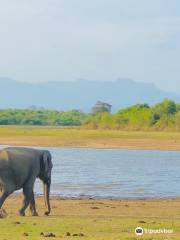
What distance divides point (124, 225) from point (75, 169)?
21594 mm

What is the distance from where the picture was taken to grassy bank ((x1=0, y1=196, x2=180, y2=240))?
53.7 ft

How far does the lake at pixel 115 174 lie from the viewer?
2972 cm

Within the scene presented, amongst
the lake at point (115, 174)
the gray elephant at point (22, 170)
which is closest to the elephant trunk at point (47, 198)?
the gray elephant at point (22, 170)

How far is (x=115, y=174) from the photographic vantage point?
3731cm

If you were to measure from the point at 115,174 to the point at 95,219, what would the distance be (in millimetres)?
17982

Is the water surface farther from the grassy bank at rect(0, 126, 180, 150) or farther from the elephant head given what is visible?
the elephant head

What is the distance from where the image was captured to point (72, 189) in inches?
1198

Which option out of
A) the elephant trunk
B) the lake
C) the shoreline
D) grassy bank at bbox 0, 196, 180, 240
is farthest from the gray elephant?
the shoreline

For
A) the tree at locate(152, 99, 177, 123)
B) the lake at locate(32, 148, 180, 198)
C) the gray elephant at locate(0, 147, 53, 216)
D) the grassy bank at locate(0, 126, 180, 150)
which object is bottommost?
the lake at locate(32, 148, 180, 198)

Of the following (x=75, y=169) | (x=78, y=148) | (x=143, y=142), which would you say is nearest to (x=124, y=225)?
(x=75, y=169)

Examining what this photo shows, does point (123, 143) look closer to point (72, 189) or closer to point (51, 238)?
point (72, 189)

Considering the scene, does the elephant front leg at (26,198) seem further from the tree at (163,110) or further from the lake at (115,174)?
the tree at (163,110)

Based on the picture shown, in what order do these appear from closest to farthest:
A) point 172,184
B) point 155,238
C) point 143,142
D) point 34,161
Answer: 1. point 155,238
2. point 34,161
3. point 172,184
4. point 143,142

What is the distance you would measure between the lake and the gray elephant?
297 inches
